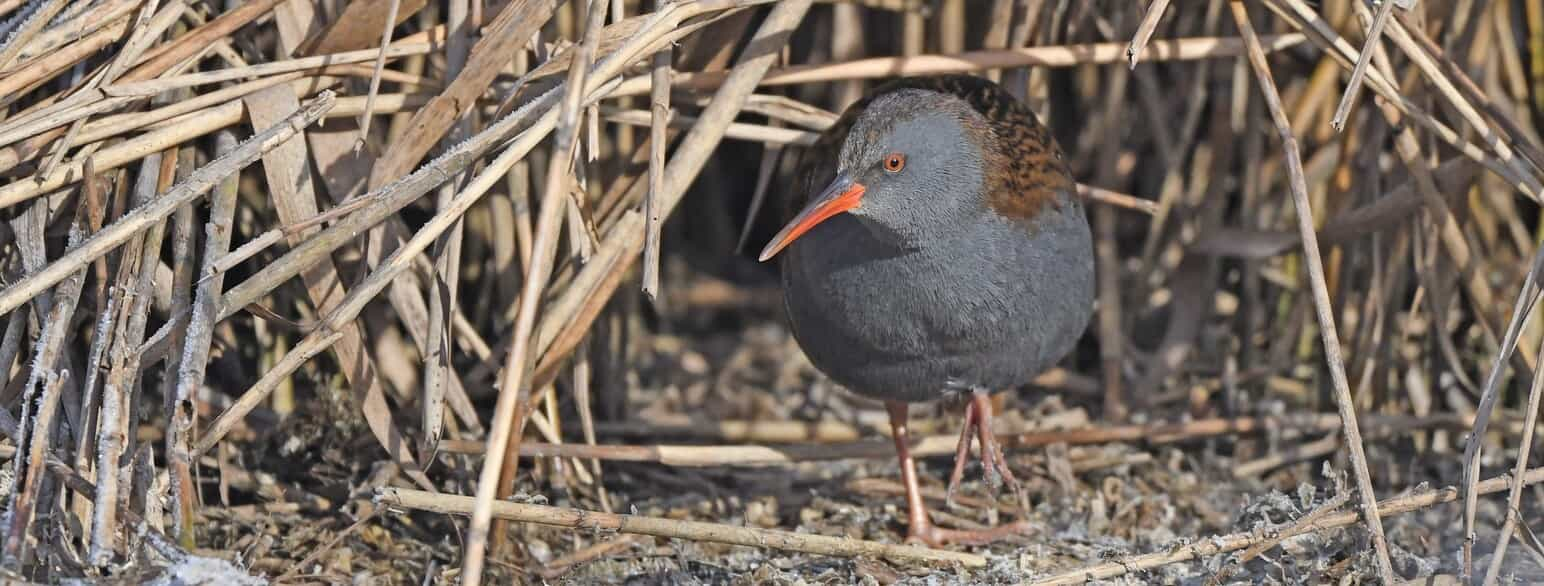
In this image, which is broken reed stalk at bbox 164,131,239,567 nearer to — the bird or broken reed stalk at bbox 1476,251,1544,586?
the bird

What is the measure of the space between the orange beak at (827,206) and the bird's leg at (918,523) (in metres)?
0.82

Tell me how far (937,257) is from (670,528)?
839 mm

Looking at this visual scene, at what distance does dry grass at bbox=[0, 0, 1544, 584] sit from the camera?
342 cm

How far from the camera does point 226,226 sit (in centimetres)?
353

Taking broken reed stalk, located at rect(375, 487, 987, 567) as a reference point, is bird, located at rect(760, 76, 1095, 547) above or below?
above

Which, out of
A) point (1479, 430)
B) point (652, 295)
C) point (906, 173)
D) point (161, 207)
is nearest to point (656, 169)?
point (652, 295)

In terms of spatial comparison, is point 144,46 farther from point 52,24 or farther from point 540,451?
point 540,451

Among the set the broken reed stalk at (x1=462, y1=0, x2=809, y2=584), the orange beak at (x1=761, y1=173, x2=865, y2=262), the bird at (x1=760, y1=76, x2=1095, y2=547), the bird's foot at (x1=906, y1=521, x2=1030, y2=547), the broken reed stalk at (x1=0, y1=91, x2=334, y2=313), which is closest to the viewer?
the broken reed stalk at (x1=0, y1=91, x2=334, y2=313)

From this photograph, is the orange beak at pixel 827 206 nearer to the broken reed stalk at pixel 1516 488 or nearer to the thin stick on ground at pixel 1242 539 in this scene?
the thin stick on ground at pixel 1242 539

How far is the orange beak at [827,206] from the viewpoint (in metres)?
3.50

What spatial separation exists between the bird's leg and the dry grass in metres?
0.10

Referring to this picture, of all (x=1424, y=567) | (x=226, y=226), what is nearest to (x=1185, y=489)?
(x=1424, y=567)

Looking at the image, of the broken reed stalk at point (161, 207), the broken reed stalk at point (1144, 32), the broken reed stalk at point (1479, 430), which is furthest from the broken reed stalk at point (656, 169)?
the broken reed stalk at point (1479, 430)

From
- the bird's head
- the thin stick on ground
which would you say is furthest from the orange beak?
the thin stick on ground
